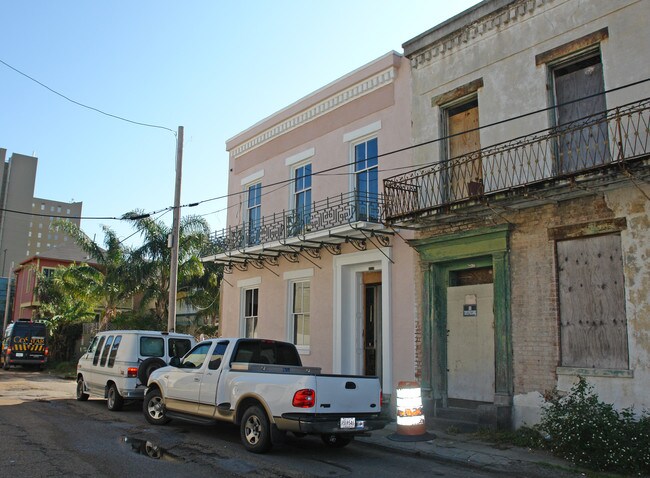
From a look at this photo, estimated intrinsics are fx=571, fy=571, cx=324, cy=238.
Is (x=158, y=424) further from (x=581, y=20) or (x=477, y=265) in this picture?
(x=581, y=20)

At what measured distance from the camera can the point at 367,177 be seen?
1459cm

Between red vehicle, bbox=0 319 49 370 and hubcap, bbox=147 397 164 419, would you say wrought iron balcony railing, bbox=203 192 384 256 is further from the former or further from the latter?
red vehicle, bbox=0 319 49 370

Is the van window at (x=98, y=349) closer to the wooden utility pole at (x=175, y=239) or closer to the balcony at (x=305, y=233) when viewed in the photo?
the wooden utility pole at (x=175, y=239)

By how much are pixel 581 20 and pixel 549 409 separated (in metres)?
6.87

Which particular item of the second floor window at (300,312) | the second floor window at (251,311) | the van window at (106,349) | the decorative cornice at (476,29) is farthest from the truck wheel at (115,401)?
the decorative cornice at (476,29)

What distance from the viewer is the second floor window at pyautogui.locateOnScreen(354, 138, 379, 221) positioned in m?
13.9

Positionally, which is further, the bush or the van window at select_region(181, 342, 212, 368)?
the van window at select_region(181, 342, 212, 368)

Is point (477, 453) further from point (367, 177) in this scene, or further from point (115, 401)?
point (115, 401)

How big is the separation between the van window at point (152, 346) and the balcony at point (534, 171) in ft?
20.2

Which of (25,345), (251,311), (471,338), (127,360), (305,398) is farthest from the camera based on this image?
(25,345)

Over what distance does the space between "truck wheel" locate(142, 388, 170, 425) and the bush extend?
7.02 metres

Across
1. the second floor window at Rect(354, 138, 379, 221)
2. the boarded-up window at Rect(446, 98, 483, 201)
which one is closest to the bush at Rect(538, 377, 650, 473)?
the boarded-up window at Rect(446, 98, 483, 201)

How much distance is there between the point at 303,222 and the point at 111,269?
50.0ft

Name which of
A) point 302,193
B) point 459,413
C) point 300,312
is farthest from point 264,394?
point 302,193
